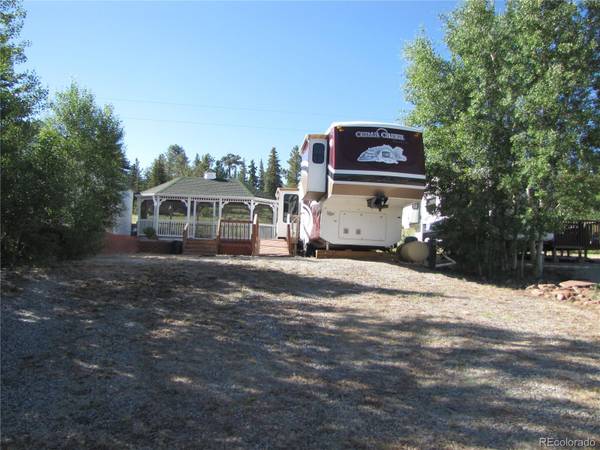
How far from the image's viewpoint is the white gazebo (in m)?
23.1

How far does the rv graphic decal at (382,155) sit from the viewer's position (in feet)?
37.4

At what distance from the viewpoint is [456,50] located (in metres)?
13.3

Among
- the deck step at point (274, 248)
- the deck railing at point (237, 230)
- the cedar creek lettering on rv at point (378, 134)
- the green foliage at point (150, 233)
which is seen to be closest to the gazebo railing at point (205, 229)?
the green foliage at point (150, 233)

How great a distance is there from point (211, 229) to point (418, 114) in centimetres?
1237

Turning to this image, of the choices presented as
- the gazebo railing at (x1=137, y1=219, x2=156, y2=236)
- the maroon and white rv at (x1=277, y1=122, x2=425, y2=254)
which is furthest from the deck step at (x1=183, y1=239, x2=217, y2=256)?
the gazebo railing at (x1=137, y1=219, x2=156, y2=236)

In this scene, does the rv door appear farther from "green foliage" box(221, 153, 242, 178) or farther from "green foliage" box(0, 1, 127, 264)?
"green foliage" box(221, 153, 242, 178)

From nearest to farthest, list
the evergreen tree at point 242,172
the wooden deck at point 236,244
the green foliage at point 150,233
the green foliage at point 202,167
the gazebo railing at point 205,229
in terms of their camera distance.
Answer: the wooden deck at point 236,244, the green foliage at point 150,233, the gazebo railing at point 205,229, the green foliage at point 202,167, the evergreen tree at point 242,172

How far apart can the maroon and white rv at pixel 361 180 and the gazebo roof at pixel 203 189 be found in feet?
38.3

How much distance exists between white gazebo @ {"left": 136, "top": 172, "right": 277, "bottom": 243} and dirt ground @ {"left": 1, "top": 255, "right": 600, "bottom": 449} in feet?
51.4

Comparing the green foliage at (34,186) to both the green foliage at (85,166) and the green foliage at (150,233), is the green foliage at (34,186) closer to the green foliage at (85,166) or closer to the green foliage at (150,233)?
the green foliage at (85,166)

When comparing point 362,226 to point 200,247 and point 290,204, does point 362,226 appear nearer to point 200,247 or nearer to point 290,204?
point 200,247

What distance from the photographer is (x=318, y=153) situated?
12.2 meters

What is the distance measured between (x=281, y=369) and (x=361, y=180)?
24.8 ft

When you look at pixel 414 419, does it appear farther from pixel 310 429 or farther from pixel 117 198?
pixel 117 198
